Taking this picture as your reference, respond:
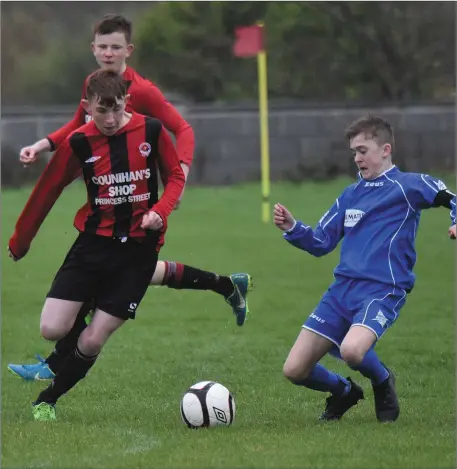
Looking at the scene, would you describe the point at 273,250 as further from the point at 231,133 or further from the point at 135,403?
the point at 231,133

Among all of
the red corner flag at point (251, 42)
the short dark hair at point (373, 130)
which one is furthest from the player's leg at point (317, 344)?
the red corner flag at point (251, 42)

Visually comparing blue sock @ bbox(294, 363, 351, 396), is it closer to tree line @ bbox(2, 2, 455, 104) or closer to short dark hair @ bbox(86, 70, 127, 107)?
short dark hair @ bbox(86, 70, 127, 107)

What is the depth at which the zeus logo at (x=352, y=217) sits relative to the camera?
600cm

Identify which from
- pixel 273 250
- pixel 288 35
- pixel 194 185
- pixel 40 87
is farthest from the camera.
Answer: pixel 40 87

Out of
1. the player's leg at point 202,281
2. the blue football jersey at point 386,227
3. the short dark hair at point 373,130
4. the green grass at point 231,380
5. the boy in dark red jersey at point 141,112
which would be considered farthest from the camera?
the player's leg at point 202,281

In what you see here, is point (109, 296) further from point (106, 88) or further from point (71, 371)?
point (106, 88)

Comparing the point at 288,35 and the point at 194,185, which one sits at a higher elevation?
the point at 288,35

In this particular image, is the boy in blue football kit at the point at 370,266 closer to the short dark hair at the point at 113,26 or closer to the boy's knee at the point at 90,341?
the boy's knee at the point at 90,341

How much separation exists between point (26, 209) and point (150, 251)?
719mm

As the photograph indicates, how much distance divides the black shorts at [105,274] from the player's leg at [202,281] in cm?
128

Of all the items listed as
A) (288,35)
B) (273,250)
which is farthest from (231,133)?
(273,250)

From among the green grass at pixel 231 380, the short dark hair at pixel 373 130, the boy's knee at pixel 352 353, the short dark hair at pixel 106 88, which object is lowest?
the green grass at pixel 231 380

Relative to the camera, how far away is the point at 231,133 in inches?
1013

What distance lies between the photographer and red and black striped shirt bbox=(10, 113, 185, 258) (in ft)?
19.6
